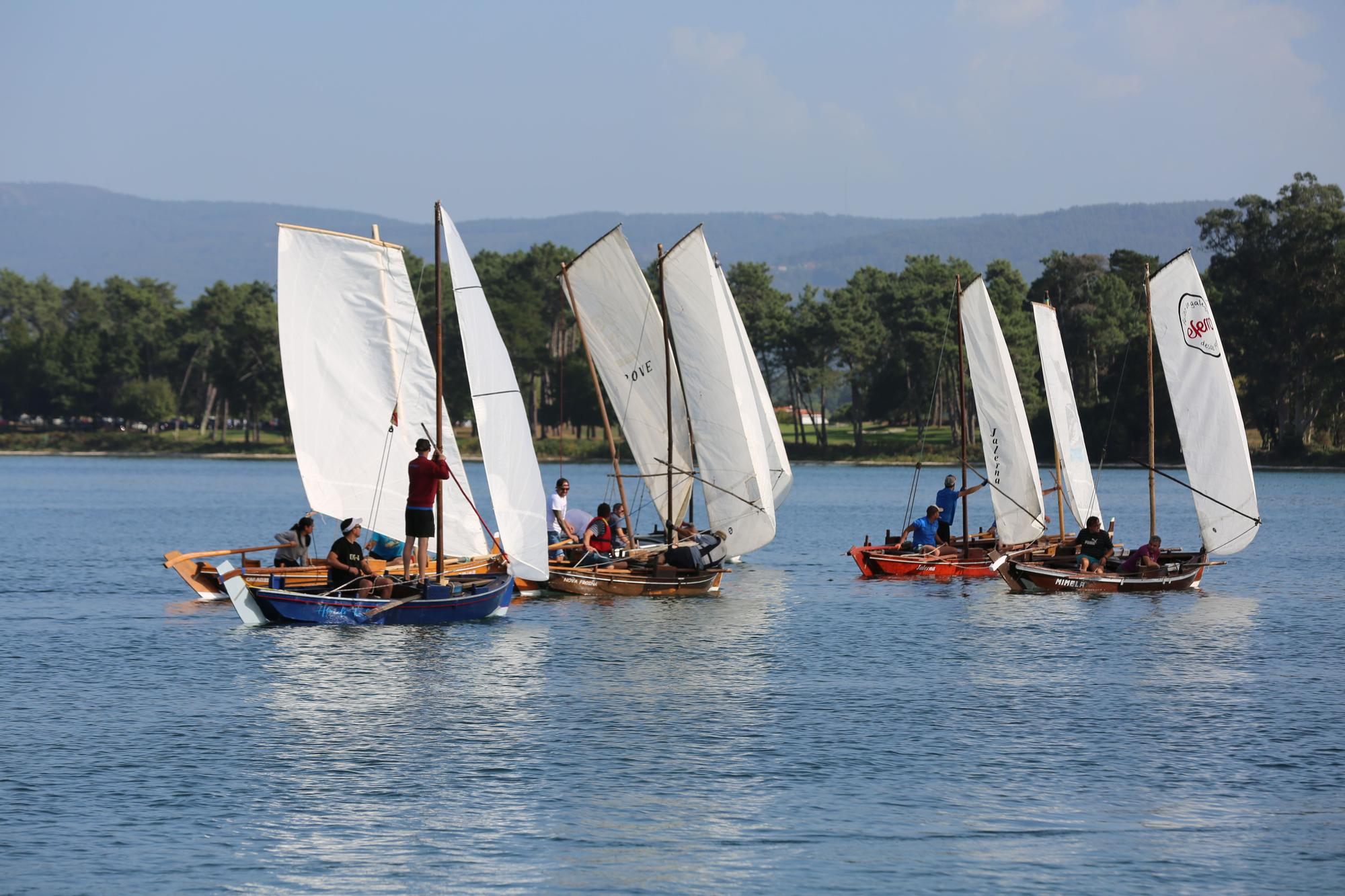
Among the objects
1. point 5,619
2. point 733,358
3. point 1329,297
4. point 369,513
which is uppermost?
point 1329,297

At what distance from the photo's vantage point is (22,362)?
194m

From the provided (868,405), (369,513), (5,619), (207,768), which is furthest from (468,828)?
(868,405)

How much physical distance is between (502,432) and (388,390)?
275 cm

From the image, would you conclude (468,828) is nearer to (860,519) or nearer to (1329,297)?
(860,519)

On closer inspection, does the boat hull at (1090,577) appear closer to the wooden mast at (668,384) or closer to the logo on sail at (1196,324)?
the logo on sail at (1196,324)

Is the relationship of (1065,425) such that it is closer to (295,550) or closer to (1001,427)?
(1001,427)

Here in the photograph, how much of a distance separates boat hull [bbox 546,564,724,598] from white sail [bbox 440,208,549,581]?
3.11m

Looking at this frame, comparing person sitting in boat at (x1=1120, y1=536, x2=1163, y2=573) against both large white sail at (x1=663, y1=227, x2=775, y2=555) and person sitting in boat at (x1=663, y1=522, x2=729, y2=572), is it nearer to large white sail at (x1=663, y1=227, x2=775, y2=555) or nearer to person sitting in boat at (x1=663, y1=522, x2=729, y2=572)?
large white sail at (x1=663, y1=227, x2=775, y2=555)

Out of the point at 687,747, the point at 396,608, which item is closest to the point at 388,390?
the point at 396,608

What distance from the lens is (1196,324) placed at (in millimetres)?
43094

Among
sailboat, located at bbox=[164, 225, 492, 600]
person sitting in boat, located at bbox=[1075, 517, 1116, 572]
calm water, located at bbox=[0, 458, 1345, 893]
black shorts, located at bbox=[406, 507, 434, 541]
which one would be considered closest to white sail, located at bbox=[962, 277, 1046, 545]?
person sitting in boat, located at bbox=[1075, 517, 1116, 572]

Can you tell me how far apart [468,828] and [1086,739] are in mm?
10267

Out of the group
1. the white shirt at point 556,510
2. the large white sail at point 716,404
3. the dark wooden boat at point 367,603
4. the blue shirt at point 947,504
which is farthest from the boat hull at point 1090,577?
the dark wooden boat at point 367,603

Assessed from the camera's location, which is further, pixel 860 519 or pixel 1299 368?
pixel 1299 368
